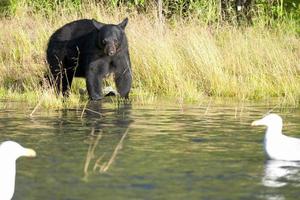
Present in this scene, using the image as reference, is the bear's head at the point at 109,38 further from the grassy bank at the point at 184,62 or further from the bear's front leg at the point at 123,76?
the grassy bank at the point at 184,62

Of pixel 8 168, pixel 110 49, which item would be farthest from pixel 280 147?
pixel 110 49

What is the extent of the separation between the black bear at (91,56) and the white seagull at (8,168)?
24.4ft

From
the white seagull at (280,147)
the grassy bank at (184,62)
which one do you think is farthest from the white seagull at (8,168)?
the grassy bank at (184,62)

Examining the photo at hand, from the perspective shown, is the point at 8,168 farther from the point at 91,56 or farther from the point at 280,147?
→ the point at 91,56

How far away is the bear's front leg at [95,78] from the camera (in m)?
13.9

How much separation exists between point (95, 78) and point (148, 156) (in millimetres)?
5933

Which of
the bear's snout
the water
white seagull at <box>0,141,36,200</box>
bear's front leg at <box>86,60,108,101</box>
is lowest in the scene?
the water

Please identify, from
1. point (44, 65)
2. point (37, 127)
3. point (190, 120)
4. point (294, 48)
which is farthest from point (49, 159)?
point (294, 48)

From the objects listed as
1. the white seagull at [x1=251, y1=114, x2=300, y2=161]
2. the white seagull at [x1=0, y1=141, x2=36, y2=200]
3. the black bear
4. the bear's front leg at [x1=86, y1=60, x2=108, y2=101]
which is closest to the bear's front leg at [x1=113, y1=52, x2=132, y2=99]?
the black bear

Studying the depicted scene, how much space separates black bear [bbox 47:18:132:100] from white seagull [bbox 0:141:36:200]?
745cm

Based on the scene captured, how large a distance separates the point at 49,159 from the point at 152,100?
5.66m

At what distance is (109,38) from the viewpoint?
543 inches

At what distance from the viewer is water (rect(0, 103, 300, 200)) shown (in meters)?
6.63

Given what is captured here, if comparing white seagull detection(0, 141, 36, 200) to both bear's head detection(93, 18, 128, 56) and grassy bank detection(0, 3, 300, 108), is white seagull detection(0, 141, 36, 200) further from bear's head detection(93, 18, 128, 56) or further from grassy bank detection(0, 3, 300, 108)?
bear's head detection(93, 18, 128, 56)
